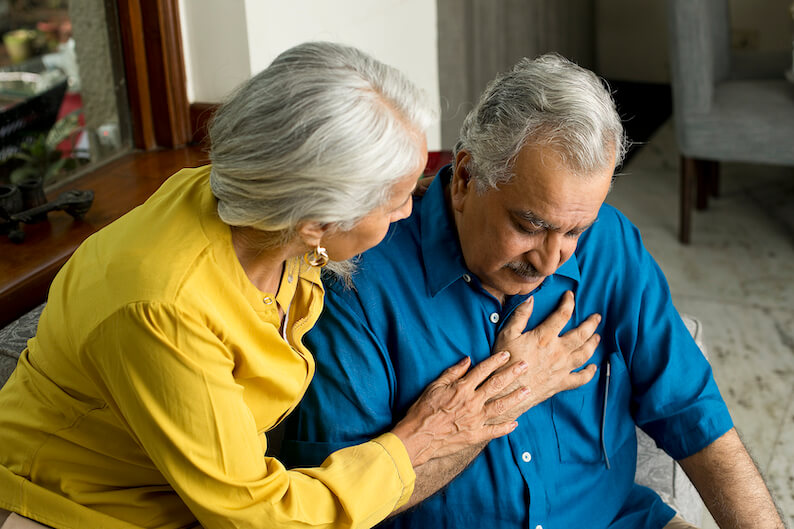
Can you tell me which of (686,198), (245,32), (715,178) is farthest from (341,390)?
(715,178)

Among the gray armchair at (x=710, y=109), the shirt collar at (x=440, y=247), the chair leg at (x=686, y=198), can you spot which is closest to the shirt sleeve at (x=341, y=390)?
the shirt collar at (x=440, y=247)

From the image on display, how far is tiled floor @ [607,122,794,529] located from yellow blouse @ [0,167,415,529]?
4.04 ft

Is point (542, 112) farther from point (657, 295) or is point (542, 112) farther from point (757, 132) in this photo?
point (757, 132)

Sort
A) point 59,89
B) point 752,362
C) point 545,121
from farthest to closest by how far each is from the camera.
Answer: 1. point 752,362
2. point 59,89
3. point 545,121

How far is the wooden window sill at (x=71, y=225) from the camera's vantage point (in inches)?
57.6

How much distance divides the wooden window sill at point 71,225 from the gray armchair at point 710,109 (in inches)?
78.4

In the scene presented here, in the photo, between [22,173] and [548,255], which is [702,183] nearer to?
[548,255]

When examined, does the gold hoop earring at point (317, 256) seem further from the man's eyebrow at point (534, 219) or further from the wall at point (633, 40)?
the wall at point (633, 40)

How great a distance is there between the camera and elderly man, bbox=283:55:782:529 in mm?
1265

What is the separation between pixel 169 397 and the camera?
0.97m

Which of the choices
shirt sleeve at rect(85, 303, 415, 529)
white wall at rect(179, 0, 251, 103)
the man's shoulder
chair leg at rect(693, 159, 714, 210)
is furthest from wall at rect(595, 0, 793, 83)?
shirt sleeve at rect(85, 303, 415, 529)

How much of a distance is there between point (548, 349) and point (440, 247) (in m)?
0.25

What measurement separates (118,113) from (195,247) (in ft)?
3.81

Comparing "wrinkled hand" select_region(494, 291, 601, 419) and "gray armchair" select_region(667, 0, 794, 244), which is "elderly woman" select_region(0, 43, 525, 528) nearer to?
"wrinkled hand" select_region(494, 291, 601, 419)
